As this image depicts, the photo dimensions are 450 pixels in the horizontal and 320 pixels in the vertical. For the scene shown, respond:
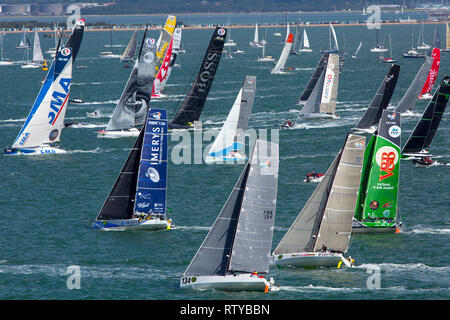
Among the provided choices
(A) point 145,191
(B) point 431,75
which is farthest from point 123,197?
(B) point 431,75

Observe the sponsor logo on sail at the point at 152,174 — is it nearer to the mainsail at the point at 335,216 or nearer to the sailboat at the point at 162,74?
the mainsail at the point at 335,216

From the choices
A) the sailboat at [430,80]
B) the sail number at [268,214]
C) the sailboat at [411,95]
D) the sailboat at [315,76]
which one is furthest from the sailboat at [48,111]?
the sailboat at [430,80]

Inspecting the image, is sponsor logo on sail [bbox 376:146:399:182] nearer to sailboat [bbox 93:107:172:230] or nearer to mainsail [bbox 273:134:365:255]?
mainsail [bbox 273:134:365:255]

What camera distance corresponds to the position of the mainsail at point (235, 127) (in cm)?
7838

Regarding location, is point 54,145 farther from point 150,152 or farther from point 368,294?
point 368,294

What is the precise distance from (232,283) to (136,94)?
45649 millimetres

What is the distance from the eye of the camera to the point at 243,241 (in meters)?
45.5

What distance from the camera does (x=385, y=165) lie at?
56.8 metres

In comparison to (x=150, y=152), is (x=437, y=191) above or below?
below

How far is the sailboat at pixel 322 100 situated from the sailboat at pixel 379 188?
45.3m

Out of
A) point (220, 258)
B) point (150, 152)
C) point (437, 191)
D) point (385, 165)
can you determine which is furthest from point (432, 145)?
point (220, 258)

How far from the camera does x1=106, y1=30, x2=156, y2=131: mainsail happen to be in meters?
87.7

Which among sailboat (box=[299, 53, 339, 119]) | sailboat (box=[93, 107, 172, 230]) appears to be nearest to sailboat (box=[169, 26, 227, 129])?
sailboat (box=[299, 53, 339, 119])
